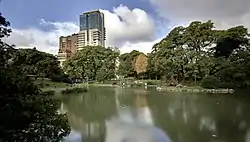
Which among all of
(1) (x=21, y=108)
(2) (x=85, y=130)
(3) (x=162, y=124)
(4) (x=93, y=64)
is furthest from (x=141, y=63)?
(1) (x=21, y=108)

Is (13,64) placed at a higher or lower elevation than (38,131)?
higher

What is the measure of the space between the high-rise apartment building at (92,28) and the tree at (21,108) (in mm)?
57939

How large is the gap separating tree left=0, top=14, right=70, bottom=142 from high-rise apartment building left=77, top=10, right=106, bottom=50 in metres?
57.9

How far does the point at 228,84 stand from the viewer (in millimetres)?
23500

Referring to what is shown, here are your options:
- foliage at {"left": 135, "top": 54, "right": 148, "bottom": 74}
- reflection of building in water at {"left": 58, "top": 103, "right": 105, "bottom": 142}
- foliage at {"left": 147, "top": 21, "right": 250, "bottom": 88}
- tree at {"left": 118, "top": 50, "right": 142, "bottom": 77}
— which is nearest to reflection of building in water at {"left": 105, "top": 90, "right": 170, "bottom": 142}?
reflection of building in water at {"left": 58, "top": 103, "right": 105, "bottom": 142}

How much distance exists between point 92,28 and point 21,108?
6037cm

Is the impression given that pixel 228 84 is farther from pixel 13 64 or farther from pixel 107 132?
pixel 13 64

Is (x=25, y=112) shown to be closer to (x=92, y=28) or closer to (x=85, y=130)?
(x=85, y=130)

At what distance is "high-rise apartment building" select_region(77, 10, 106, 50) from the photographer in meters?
63.2

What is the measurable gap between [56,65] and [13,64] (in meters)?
30.2

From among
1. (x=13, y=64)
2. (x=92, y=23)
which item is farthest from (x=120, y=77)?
(x=13, y=64)

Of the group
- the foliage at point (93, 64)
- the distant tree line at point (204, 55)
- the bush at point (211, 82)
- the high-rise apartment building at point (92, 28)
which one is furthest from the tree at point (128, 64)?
the high-rise apartment building at point (92, 28)

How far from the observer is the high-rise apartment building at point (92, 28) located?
2488 inches

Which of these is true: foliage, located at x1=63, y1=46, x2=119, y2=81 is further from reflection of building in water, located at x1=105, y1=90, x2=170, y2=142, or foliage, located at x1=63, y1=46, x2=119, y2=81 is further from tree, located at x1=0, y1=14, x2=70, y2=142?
tree, located at x1=0, y1=14, x2=70, y2=142
